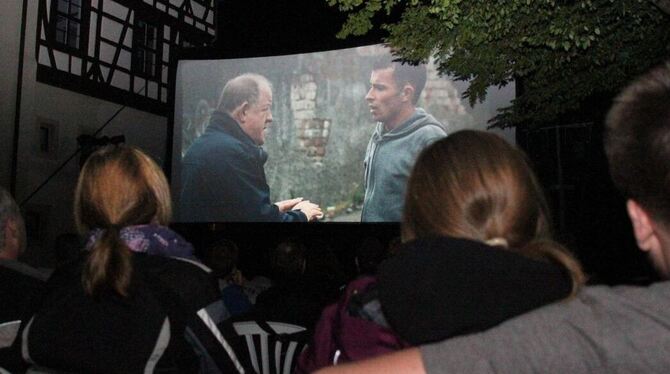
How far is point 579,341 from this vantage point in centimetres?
92

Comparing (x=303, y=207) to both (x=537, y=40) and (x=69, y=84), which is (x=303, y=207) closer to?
(x=537, y=40)

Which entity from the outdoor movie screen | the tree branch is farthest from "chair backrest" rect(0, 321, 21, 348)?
the outdoor movie screen

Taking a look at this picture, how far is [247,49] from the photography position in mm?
11453

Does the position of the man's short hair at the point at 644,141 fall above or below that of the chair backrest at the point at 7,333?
above

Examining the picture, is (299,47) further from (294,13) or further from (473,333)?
(473,333)

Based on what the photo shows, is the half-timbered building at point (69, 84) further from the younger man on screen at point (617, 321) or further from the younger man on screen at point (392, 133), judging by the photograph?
the younger man on screen at point (617, 321)

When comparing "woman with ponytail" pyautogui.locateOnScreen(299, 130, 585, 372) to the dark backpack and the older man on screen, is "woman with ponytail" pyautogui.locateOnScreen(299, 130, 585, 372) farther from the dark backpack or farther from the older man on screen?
the older man on screen

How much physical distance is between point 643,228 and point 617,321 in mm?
199

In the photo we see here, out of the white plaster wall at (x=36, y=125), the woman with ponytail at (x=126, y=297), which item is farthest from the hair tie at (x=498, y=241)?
the white plaster wall at (x=36, y=125)

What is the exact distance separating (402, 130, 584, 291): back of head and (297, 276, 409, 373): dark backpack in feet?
0.53

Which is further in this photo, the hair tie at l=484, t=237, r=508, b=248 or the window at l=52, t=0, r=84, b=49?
the window at l=52, t=0, r=84, b=49

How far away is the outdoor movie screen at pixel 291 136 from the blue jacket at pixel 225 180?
0.02m

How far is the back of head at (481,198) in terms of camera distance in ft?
4.09

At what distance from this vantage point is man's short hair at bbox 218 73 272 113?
11.1 metres
